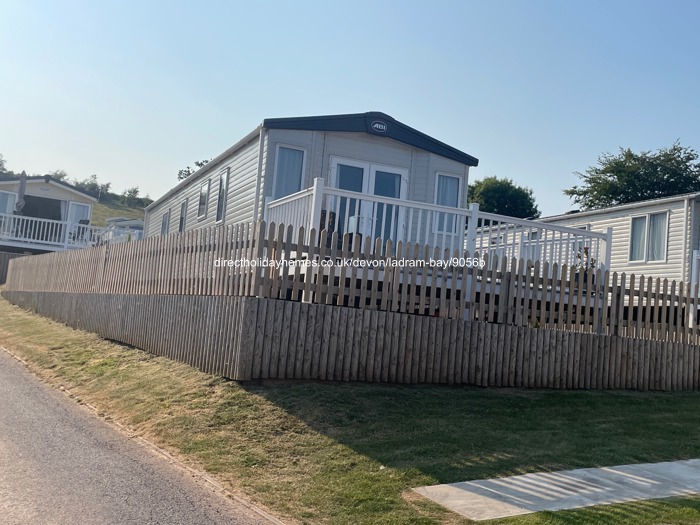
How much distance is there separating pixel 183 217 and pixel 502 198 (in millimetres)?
36776

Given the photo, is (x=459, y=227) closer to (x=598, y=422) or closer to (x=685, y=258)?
(x=598, y=422)

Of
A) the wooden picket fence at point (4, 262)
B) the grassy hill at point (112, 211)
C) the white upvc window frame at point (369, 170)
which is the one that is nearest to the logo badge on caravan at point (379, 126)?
the white upvc window frame at point (369, 170)

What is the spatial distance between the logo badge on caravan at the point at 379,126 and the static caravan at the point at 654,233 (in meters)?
10.0

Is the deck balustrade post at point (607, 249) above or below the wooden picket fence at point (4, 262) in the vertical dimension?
above

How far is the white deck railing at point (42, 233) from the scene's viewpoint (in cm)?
3022

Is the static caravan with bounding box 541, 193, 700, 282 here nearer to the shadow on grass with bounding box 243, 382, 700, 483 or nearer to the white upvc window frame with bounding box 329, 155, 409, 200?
the white upvc window frame with bounding box 329, 155, 409, 200

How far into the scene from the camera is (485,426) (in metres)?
7.90

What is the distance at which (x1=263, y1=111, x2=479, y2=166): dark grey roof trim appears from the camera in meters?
14.5

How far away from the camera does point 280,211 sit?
38.3 ft

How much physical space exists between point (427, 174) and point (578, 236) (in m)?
4.28

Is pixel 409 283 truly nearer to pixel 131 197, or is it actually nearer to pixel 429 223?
pixel 429 223

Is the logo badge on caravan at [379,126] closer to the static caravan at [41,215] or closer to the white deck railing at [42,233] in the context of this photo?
the white deck railing at [42,233]

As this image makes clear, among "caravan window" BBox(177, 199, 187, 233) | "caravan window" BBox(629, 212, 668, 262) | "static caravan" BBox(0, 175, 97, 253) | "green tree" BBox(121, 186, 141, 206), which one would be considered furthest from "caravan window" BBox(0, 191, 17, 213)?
"green tree" BBox(121, 186, 141, 206)

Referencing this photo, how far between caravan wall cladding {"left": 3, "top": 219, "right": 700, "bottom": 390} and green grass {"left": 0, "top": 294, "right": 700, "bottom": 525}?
35 centimetres
